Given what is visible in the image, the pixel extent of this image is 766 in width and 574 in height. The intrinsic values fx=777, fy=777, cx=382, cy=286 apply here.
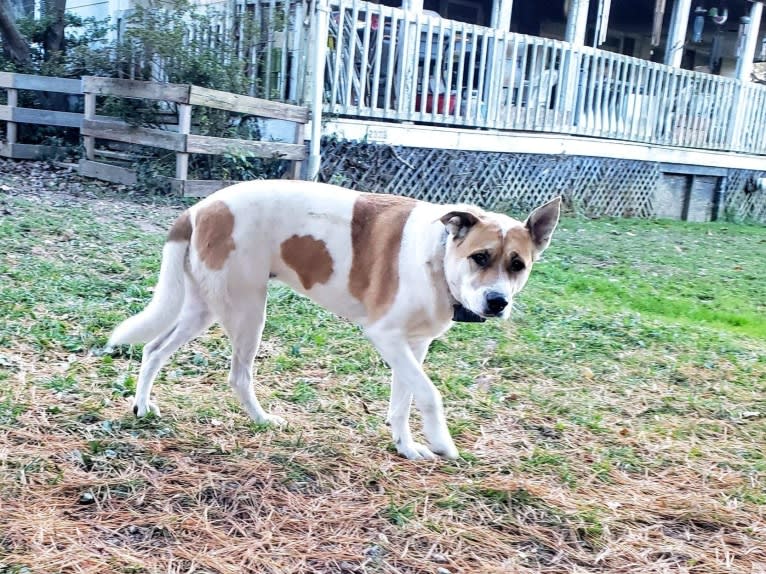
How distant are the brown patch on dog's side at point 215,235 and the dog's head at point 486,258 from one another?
973 mm

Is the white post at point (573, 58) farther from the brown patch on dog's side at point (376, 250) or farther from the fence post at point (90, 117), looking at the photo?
the brown patch on dog's side at point (376, 250)

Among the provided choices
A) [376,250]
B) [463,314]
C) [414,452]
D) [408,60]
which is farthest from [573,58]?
[414,452]

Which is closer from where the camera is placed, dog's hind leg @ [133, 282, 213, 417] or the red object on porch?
dog's hind leg @ [133, 282, 213, 417]

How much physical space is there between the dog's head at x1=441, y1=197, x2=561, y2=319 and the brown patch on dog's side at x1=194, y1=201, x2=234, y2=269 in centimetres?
97

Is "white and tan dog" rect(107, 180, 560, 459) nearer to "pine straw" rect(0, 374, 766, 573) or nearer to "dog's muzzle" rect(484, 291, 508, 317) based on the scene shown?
"dog's muzzle" rect(484, 291, 508, 317)

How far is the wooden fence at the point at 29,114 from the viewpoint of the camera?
11.2 m

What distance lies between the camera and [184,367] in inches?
173

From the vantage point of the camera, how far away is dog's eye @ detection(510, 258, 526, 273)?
3255 mm

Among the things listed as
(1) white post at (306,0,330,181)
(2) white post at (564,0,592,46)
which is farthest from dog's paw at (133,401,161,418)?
(2) white post at (564,0,592,46)

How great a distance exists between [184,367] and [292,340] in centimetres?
82

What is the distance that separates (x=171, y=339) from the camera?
12.1ft

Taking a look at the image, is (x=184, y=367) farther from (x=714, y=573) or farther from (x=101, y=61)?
(x=101, y=61)

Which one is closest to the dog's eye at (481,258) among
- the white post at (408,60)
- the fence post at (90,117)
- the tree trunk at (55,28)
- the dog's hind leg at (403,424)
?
the dog's hind leg at (403,424)

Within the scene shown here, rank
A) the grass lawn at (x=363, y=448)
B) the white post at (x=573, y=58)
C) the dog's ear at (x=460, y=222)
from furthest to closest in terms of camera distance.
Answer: the white post at (x=573, y=58) < the dog's ear at (x=460, y=222) < the grass lawn at (x=363, y=448)
